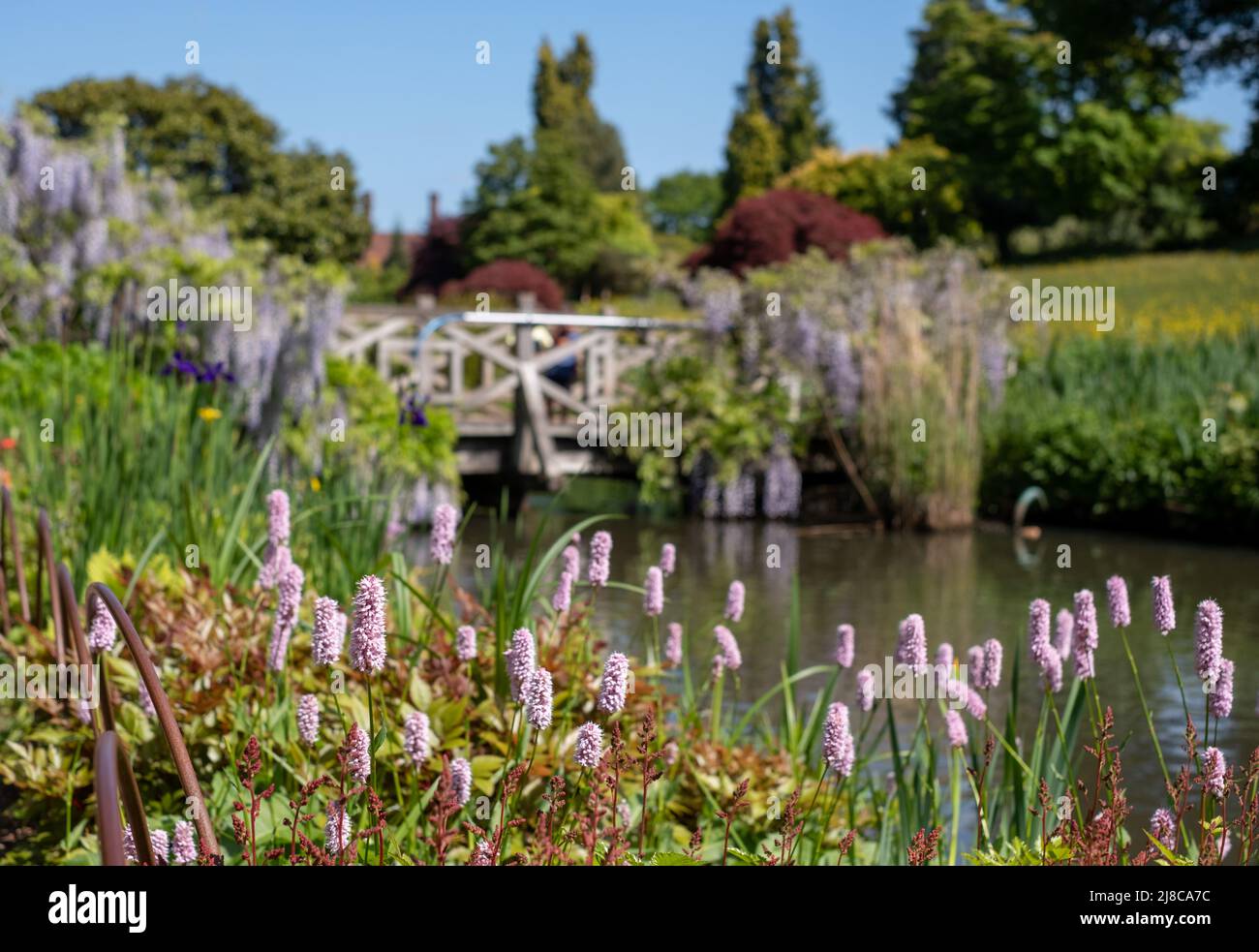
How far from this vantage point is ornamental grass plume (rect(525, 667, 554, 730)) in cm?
146

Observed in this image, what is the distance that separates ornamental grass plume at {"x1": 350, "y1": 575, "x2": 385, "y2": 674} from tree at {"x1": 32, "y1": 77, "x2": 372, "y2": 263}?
35.9 metres

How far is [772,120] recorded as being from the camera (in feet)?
167

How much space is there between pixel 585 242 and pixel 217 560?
116 feet

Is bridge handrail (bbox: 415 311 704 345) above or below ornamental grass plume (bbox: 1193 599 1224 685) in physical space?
above

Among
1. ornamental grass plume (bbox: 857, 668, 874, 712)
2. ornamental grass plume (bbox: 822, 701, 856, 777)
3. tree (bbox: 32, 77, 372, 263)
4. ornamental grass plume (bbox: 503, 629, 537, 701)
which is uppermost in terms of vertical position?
tree (bbox: 32, 77, 372, 263)

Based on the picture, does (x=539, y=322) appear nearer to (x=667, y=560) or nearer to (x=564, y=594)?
(x=667, y=560)

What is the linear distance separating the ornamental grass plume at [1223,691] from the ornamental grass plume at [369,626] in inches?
42.3

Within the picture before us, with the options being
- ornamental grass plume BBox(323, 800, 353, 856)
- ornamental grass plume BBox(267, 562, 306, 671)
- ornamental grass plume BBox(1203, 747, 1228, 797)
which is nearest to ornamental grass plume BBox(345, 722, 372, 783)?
ornamental grass plume BBox(323, 800, 353, 856)

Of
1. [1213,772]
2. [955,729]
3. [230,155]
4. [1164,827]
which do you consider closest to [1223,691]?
[1213,772]

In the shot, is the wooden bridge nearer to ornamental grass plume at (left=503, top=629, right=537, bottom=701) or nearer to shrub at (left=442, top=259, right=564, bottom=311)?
ornamental grass plume at (left=503, top=629, right=537, bottom=701)

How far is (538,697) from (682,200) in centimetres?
7200

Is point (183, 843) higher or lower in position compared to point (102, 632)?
lower

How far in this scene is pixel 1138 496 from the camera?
10.6 metres
